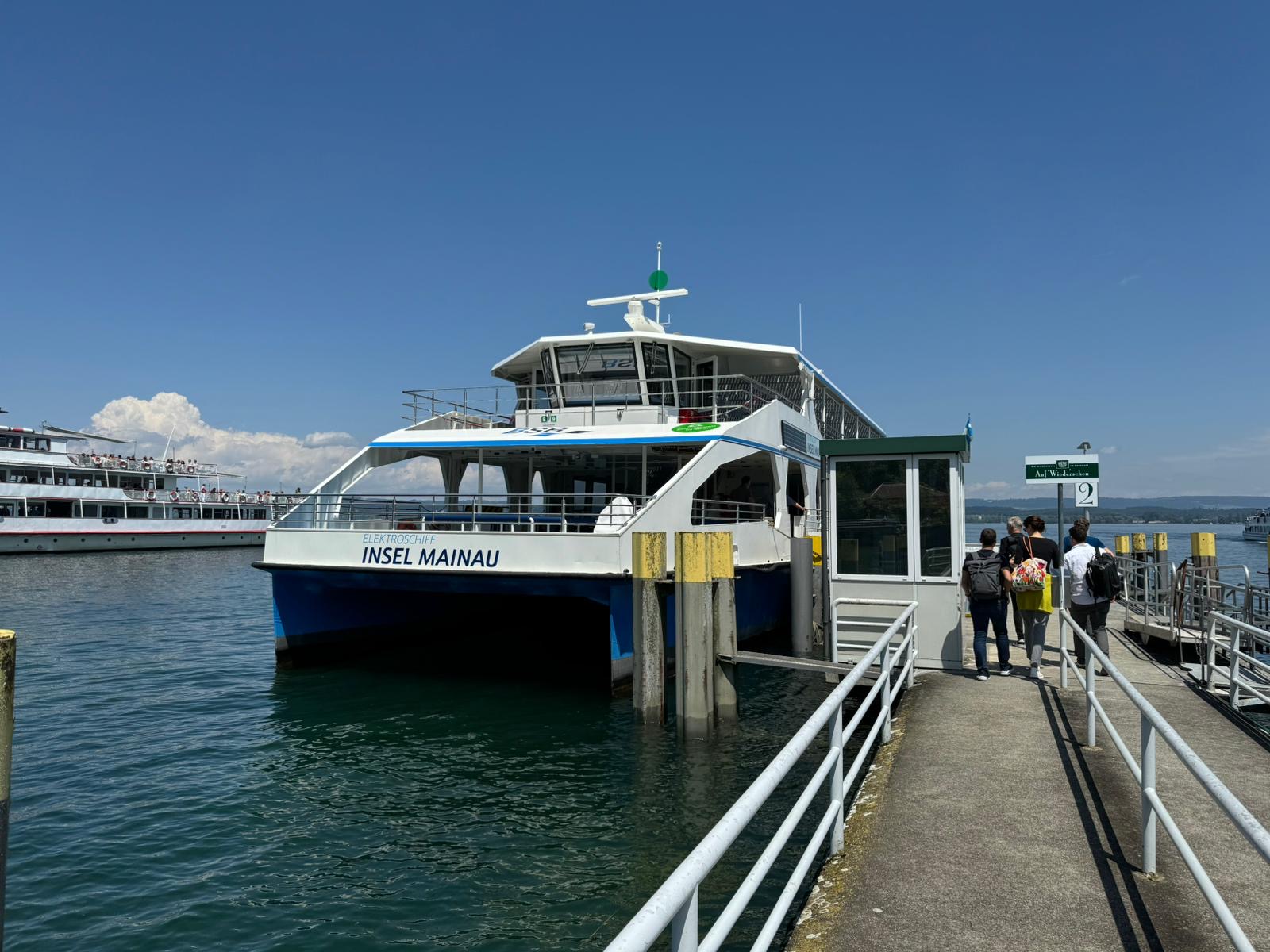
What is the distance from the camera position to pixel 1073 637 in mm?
11117

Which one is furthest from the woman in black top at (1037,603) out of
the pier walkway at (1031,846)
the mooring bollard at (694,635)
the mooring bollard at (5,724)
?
the mooring bollard at (5,724)

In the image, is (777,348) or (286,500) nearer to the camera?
(286,500)

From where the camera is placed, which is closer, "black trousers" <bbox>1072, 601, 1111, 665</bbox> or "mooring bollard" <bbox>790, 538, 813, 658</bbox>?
"black trousers" <bbox>1072, 601, 1111, 665</bbox>

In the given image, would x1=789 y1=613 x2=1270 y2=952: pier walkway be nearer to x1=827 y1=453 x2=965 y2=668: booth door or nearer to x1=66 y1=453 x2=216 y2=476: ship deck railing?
x1=827 y1=453 x2=965 y2=668: booth door

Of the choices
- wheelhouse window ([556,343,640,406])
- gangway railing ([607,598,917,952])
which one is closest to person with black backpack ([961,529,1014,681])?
gangway railing ([607,598,917,952])

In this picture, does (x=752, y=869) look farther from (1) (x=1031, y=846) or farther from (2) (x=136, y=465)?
(2) (x=136, y=465)

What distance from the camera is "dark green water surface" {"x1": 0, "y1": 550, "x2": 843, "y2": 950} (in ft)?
18.5

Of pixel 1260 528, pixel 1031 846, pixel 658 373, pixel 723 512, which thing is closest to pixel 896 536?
pixel 1031 846

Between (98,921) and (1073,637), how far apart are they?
11.1m

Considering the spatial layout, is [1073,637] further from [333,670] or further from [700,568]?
[333,670]

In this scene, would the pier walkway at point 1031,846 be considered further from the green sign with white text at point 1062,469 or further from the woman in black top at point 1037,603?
the green sign with white text at point 1062,469

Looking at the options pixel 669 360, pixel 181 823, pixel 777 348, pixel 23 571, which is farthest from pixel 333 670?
pixel 23 571

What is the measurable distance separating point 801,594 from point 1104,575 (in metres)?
4.87

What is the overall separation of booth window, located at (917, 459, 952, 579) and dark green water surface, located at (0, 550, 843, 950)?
2.81 metres
